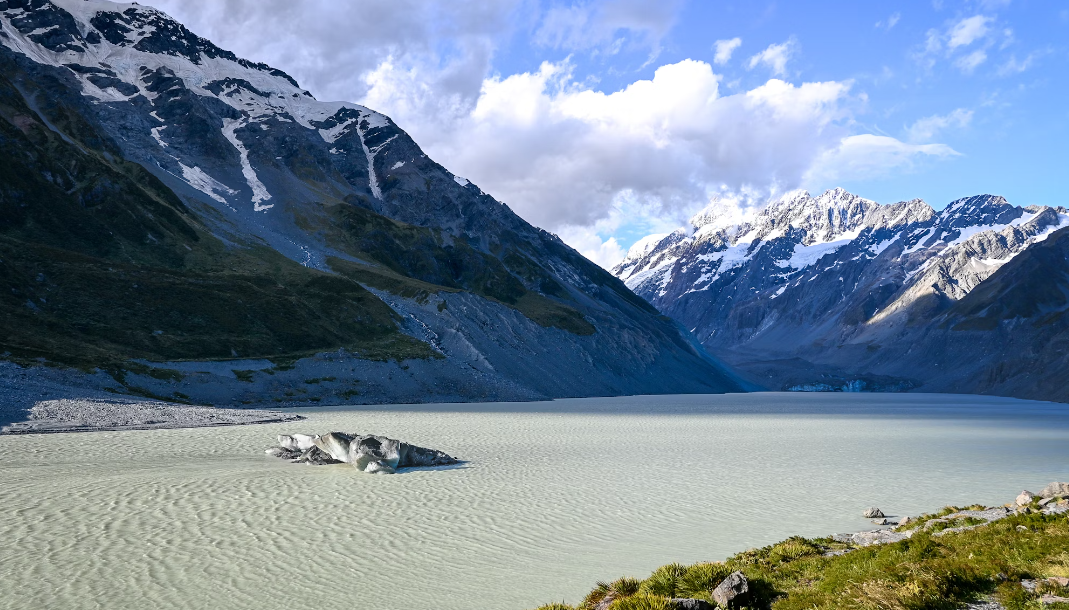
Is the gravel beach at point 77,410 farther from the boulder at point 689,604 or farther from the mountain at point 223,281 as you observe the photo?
the boulder at point 689,604

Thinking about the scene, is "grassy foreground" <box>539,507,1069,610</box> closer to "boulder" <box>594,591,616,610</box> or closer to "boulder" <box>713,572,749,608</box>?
"boulder" <box>594,591,616,610</box>

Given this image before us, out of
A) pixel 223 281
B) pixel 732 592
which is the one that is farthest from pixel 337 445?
pixel 223 281

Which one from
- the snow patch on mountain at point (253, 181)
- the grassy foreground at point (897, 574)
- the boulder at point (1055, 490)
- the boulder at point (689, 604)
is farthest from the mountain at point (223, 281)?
the boulder at point (1055, 490)

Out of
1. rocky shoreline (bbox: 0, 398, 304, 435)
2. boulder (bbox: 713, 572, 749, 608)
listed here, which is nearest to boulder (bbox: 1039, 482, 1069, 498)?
boulder (bbox: 713, 572, 749, 608)

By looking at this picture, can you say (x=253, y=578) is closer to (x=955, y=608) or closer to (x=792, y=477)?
(x=955, y=608)

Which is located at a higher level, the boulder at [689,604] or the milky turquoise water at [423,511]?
the boulder at [689,604]

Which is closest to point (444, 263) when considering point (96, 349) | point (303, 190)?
point (303, 190)
